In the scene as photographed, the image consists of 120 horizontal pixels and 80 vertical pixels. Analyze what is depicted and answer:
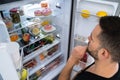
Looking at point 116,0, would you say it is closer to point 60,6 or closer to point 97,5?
point 97,5

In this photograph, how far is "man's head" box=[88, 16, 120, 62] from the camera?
31.2 inches

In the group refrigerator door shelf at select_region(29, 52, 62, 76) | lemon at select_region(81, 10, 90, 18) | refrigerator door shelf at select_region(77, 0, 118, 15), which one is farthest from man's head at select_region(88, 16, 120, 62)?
refrigerator door shelf at select_region(29, 52, 62, 76)

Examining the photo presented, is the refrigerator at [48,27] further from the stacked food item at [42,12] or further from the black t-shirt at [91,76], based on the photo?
the black t-shirt at [91,76]

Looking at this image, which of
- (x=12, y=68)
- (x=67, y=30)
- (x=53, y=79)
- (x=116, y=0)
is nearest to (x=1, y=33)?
(x=12, y=68)

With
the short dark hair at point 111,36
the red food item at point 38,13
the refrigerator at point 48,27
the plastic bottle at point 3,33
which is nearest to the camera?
the short dark hair at point 111,36

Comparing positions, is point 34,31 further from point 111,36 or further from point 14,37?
point 111,36

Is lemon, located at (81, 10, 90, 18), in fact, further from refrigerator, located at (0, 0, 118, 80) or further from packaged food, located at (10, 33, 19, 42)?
packaged food, located at (10, 33, 19, 42)

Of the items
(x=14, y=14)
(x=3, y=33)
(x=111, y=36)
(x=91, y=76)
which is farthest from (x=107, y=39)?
(x=14, y=14)

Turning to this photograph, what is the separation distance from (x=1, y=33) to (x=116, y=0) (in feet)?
2.96

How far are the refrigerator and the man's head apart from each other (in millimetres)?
503

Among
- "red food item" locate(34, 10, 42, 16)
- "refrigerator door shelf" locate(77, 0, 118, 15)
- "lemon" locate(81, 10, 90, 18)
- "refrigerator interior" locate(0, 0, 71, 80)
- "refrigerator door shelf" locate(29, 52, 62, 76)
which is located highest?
"refrigerator door shelf" locate(77, 0, 118, 15)

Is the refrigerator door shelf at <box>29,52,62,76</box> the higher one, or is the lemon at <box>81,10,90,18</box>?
the lemon at <box>81,10,90,18</box>

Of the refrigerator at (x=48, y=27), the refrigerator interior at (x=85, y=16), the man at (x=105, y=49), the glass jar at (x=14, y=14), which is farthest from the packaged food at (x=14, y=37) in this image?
the man at (x=105, y=49)

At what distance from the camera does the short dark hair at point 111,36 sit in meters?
0.79
